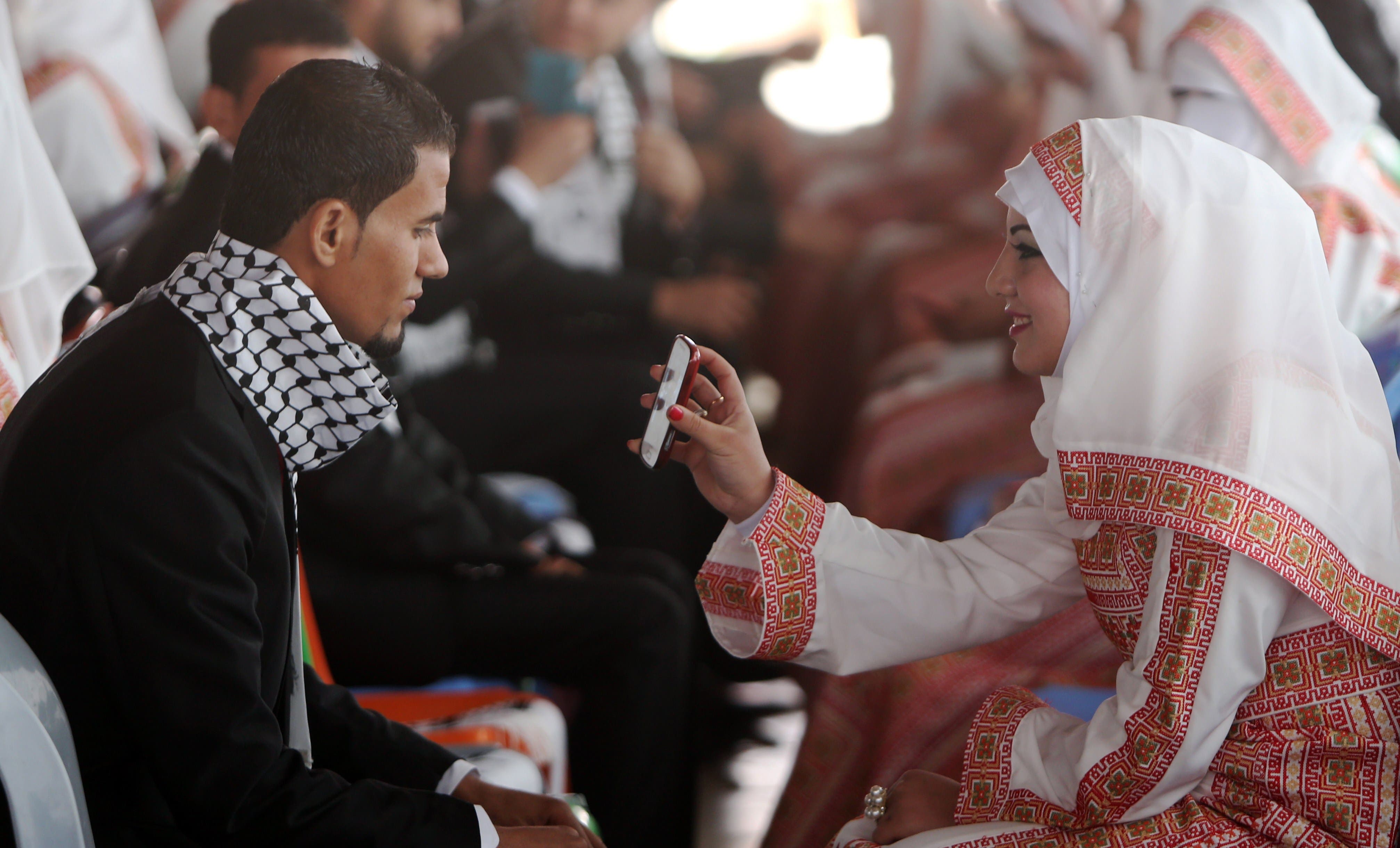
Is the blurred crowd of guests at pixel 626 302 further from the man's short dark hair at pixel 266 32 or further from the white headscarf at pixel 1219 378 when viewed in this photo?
the white headscarf at pixel 1219 378

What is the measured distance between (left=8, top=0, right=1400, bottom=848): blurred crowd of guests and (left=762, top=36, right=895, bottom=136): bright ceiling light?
0.15ft

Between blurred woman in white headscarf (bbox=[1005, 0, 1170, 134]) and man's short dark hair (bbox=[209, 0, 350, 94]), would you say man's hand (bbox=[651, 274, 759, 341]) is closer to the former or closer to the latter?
blurred woman in white headscarf (bbox=[1005, 0, 1170, 134])

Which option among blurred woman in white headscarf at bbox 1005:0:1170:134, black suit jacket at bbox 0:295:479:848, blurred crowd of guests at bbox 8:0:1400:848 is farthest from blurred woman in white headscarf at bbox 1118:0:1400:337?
black suit jacket at bbox 0:295:479:848

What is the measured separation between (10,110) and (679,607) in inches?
40.9

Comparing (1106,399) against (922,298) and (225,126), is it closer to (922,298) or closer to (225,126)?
(225,126)

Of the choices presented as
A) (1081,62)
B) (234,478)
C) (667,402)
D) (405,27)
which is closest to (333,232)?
(234,478)

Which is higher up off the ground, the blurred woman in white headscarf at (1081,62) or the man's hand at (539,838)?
the blurred woman in white headscarf at (1081,62)

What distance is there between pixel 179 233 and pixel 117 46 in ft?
1.50

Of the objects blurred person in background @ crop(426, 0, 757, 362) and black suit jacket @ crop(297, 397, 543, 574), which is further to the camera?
blurred person in background @ crop(426, 0, 757, 362)

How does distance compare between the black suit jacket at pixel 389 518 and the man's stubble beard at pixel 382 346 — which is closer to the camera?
the man's stubble beard at pixel 382 346

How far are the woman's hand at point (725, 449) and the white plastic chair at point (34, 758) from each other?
0.50 metres

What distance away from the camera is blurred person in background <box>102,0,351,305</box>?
1.32 m

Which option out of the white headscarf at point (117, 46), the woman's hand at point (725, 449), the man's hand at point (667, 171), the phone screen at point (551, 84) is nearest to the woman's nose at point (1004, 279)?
the woman's hand at point (725, 449)

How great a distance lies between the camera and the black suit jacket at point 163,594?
0.81 metres
